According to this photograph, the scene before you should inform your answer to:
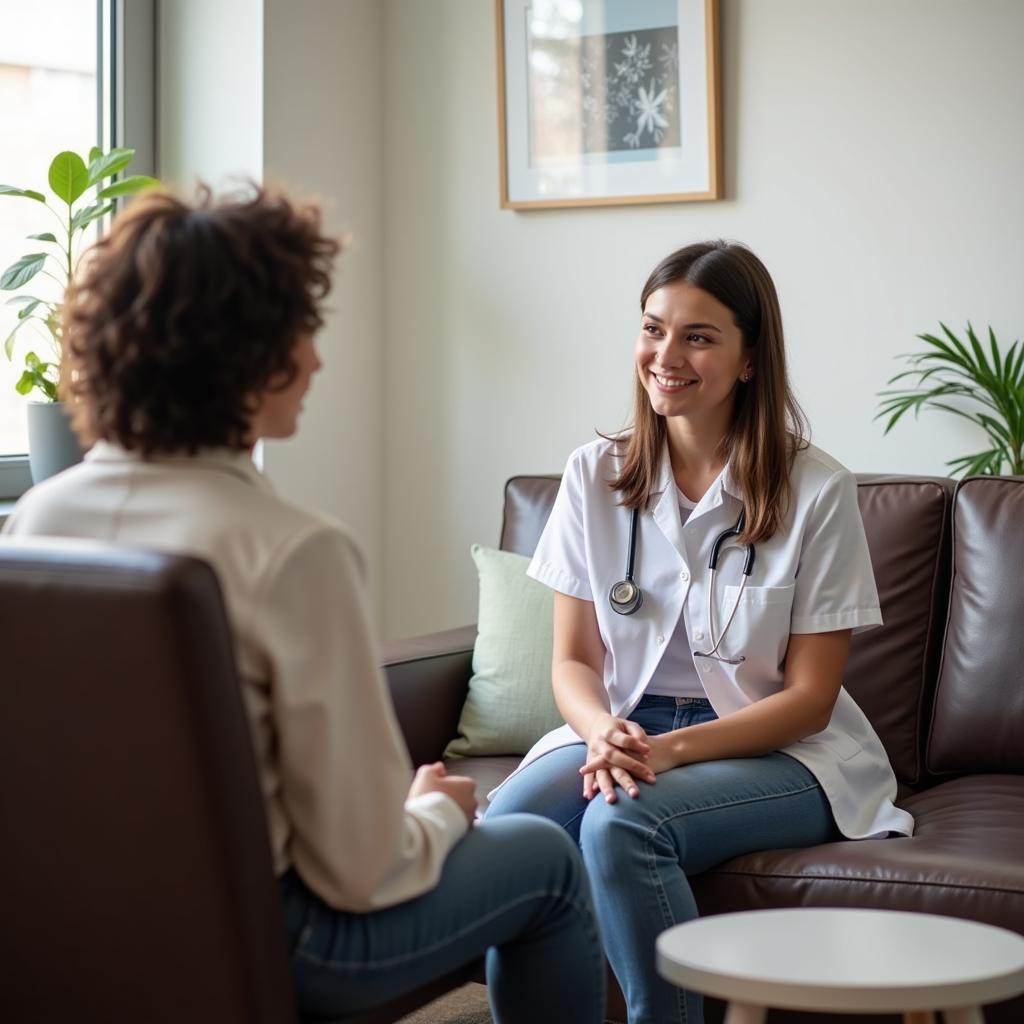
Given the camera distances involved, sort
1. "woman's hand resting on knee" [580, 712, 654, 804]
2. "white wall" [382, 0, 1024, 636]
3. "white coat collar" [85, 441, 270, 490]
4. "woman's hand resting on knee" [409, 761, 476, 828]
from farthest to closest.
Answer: "white wall" [382, 0, 1024, 636], "woman's hand resting on knee" [580, 712, 654, 804], "woman's hand resting on knee" [409, 761, 476, 828], "white coat collar" [85, 441, 270, 490]

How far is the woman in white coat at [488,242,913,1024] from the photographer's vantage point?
6.56ft

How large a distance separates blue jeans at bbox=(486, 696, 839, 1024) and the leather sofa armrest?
0.48m

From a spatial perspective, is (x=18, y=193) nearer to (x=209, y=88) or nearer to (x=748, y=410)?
(x=209, y=88)

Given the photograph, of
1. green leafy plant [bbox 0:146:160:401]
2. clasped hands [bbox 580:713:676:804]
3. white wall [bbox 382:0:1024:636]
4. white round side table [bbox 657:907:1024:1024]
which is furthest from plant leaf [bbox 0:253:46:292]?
white round side table [bbox 657:907:1024:1024]

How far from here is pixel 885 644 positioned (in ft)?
8.11

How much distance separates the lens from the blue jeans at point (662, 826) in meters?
1.83

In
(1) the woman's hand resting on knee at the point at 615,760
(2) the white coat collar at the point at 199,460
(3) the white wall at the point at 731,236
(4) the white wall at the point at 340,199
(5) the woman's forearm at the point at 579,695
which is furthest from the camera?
(4) the white wall at the point at 340,199

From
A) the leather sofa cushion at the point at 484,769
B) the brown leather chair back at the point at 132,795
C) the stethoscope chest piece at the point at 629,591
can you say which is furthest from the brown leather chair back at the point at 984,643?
the brown leather chair back at the point at 132,795

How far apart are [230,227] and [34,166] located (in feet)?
6.80

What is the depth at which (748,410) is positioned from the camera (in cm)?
222

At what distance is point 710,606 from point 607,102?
1580 millimetres

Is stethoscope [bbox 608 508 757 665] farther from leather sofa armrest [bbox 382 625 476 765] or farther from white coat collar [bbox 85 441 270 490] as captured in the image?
white coat collar [bbox 85 441 270 490]

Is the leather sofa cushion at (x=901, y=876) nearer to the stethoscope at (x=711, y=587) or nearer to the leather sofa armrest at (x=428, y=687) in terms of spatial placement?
the stethoscope at (x=711, y=587)

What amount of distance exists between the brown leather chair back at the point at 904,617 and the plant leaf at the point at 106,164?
5.09 ft
